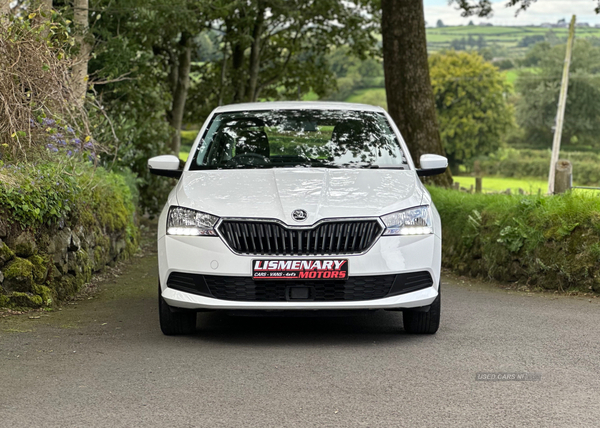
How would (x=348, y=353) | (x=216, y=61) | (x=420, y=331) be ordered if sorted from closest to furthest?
(x=348, y=353)
(x=420, y=331)
(x=216, y=61)

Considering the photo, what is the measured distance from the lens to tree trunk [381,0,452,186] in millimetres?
16219

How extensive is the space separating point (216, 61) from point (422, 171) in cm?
2814

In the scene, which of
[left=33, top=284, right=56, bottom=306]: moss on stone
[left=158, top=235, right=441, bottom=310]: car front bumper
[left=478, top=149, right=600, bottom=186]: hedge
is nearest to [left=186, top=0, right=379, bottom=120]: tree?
[left=33, top=284, right=56, bottom=306]: moss on stone

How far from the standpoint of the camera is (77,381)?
5.41 metres

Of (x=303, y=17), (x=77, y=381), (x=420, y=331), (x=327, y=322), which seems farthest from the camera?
(x=303, y=17)

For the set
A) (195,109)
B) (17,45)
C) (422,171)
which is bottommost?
(195,109)

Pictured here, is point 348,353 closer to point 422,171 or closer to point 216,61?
point 422,171

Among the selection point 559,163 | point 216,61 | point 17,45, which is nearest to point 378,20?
point 216,61

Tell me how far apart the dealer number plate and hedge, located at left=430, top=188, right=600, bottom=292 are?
389 centimetres

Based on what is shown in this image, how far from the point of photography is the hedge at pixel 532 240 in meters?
9.25

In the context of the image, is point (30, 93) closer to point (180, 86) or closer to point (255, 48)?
point (180, 86)

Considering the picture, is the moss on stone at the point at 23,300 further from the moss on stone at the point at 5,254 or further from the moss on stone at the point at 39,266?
the moss on stone at the point at 5,254

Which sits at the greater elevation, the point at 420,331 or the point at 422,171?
the point at 422,171

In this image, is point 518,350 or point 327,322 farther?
point 327,322
